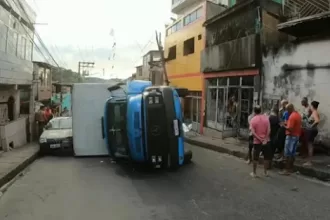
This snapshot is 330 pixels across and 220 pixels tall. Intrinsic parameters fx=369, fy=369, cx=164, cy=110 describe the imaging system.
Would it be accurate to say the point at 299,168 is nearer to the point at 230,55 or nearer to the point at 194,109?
the point at 230,55

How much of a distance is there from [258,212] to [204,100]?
1535 centimetres

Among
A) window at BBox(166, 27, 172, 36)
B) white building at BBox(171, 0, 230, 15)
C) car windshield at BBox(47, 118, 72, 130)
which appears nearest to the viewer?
car windshield at BBox(47, 118, 72, 130)

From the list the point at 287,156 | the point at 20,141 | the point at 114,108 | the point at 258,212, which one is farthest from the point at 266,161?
the point at 20,141

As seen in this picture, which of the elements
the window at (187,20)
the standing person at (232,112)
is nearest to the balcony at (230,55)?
the standing person at (232,112)

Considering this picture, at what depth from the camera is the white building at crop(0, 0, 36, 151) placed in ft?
48.9

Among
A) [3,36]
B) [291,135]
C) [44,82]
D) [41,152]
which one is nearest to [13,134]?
[41,152]

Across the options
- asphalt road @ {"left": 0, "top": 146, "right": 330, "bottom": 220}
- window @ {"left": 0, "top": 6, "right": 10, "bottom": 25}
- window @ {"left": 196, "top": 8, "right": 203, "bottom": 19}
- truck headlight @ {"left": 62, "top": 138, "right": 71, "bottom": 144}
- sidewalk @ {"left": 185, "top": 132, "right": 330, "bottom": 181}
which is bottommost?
asphalt road @ {"left": 0, "top": 146, "right": 330, "bottom": 220}

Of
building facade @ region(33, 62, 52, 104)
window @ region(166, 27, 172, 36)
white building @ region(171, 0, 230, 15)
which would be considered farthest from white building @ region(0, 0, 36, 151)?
white building @ region(171, 0, 230, 15)

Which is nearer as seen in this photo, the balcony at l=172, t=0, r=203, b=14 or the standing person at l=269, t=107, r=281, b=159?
the standing person at l=269, t=107, r=281, b=159

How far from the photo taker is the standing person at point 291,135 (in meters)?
9.03

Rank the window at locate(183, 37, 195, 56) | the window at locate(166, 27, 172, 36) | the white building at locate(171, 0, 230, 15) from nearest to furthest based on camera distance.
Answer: the window at locate(183, 37, 195, 56), the window at locate(166, 27, 172, 36), the white building at locate(171, 0, 230, 15)

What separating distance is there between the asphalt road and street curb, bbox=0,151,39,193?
223mm

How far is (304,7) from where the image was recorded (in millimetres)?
15555

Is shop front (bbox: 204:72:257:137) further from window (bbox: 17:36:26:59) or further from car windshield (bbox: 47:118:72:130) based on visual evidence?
window (bbox: 17:36:26:59)
